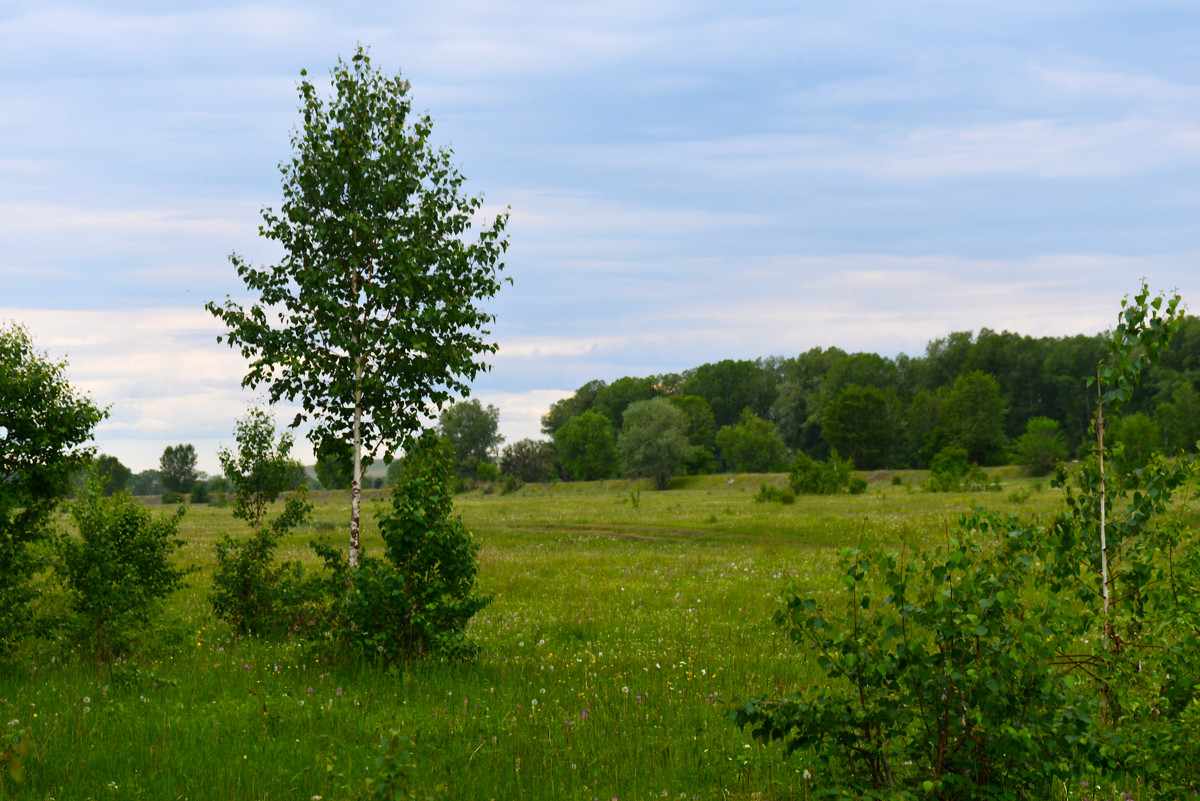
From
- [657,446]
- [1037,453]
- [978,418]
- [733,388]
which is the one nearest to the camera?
[1037,453]

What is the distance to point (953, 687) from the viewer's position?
15.4ft

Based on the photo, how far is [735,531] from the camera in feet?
115

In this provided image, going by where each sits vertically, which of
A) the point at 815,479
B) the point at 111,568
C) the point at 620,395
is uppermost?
the point at 620,395

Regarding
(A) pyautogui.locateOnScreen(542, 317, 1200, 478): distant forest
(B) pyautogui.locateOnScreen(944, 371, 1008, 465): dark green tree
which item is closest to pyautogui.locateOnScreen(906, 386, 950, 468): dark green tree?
(A) pyautogui.locateOnScreen(542, 317, 1200, 478): distant forest

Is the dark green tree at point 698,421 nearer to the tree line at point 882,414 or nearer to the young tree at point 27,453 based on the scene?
the tree line at point 882,414

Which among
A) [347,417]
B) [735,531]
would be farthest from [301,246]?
[735,531]

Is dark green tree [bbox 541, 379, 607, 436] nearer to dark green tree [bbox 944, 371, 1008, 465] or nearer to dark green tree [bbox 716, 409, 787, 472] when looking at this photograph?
dark green tree [bbox 716, 409, 787, 472]

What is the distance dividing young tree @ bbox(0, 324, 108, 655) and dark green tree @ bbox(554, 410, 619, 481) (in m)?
124

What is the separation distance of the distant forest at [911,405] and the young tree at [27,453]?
10066cm

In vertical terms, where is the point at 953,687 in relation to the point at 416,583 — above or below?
above

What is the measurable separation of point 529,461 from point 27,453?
443 feet

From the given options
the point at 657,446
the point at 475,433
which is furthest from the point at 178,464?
the point at 657,446

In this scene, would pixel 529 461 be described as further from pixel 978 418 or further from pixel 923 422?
pixel 978 418

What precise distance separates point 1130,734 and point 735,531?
99.5 feet
